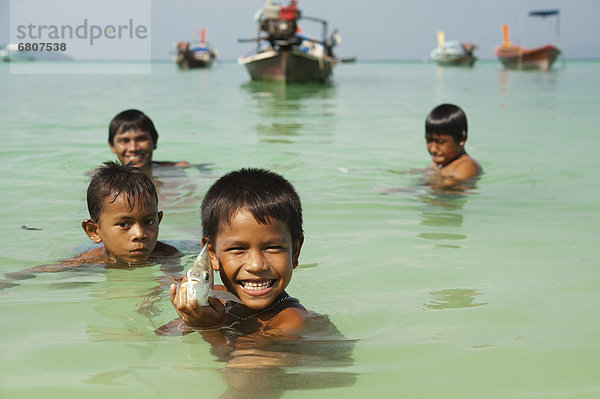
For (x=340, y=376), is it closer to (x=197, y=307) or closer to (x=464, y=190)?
(x=197, y=307)

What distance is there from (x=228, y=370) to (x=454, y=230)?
9.73 feet

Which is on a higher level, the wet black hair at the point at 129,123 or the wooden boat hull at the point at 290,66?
the wooden boat hull at the point at 290,66

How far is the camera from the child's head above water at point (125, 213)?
4105mm

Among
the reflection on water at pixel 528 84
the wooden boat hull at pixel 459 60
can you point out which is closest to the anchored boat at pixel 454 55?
the wooden boat hull at pixel 459 60

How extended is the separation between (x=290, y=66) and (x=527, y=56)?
2750 cm

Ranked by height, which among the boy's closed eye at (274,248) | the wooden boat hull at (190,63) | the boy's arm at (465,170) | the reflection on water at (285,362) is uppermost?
the wooden boat hull at (190,63)

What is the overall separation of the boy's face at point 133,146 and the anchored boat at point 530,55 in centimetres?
4828

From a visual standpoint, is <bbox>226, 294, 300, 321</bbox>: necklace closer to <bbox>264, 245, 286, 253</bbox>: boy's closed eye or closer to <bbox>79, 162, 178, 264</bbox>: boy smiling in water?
<bbox>264, 245, 286, 253</bbox>: boy's closed eye

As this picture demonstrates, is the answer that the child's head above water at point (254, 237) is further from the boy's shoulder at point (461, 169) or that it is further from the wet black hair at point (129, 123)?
the boy's shoulder at point (461, 169)

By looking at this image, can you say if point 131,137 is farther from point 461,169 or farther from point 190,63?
point 190,63

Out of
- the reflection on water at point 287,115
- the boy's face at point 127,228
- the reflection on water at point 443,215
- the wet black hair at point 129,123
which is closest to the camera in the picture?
the boy's face at point 127,228

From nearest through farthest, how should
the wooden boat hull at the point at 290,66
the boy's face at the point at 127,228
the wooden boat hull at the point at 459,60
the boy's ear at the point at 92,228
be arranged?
1. the boy's face at the point at 127,228
2. the boy's ear at the point at 92,228
3. the wooden boat hull at the point at 290,66
4. the wooden boat hull at the point at 459,60

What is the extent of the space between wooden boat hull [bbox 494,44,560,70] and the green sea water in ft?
144

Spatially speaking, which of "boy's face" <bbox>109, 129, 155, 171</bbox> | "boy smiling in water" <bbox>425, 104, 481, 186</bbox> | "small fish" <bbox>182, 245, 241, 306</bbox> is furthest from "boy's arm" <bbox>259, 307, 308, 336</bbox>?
"boy smiling in water" <bbox>425, 104, 481, 186</bbox>
